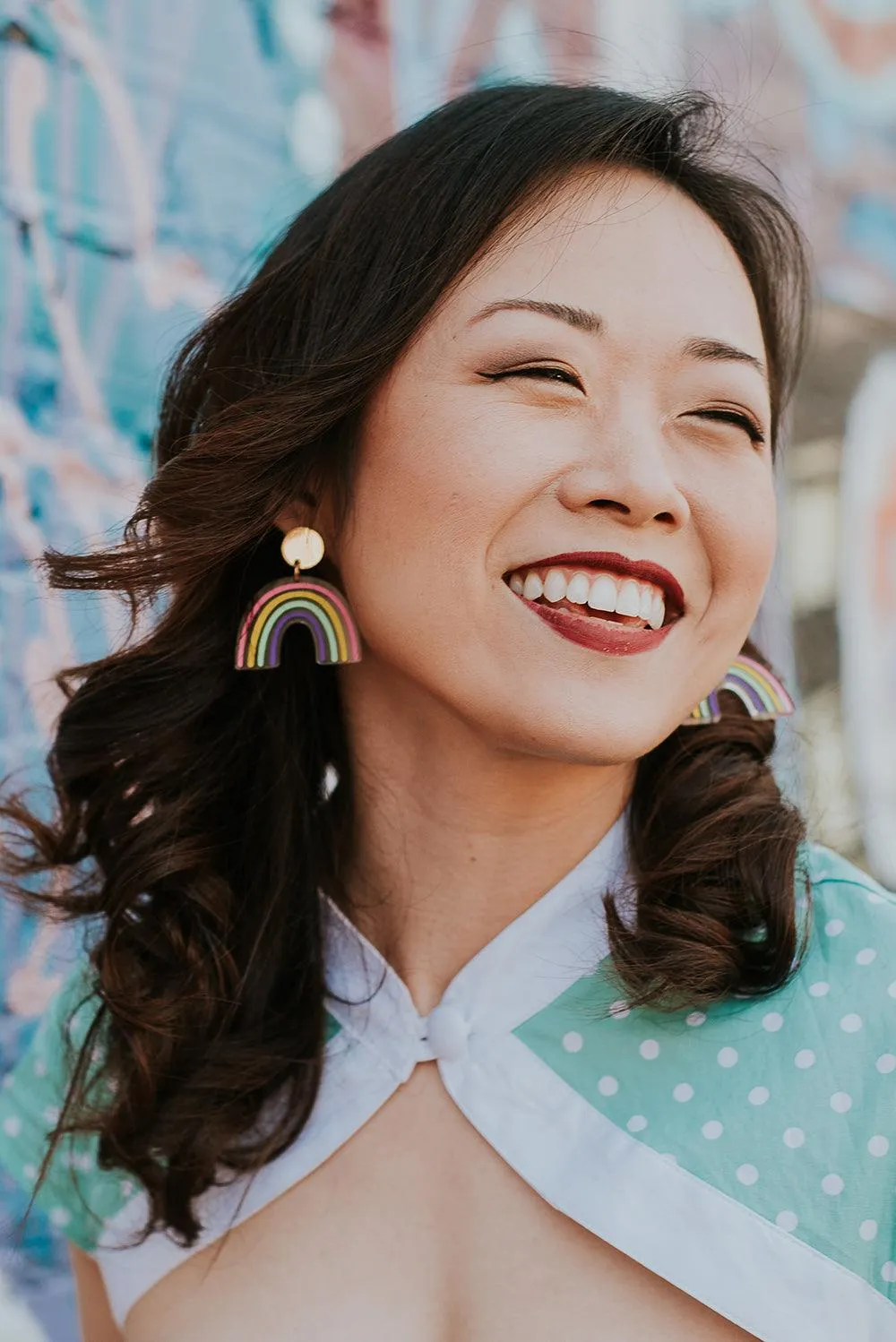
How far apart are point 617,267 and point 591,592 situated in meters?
0.38

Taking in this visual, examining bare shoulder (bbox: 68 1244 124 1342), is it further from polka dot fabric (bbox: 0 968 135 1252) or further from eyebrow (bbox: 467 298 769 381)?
eyebrow (bbox: 467 298 769 381)

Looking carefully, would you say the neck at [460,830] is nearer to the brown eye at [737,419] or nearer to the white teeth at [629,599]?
the white teeth at [629,599]

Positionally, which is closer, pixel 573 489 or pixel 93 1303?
pixel 573 489

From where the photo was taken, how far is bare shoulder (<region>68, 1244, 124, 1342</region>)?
199cm

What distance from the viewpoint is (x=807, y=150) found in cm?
383

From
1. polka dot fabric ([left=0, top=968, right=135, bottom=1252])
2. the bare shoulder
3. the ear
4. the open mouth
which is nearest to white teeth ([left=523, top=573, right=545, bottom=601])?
the open mouth

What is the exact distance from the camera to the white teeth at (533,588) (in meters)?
1.55

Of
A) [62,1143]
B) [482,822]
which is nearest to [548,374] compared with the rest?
[482,822]

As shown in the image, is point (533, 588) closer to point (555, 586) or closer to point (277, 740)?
point (555, 586)

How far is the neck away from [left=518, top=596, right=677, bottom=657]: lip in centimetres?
20

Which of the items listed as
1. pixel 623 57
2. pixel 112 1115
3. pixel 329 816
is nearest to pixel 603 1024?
pixel 329 816

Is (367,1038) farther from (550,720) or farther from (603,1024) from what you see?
(550,720)

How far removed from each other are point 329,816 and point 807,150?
275 centimetres

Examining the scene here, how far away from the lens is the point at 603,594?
5.03 ft
